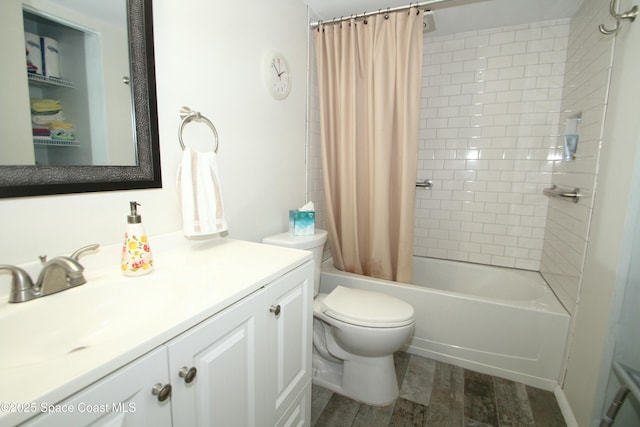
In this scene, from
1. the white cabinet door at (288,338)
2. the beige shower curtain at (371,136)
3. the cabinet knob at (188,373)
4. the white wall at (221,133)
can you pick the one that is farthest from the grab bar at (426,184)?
the cabinet knob at (188,373)

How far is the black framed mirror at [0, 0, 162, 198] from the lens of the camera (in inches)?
34.0

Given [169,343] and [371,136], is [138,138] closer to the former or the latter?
[169,343]

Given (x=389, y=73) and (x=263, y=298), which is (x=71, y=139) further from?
(x=389, y=73)

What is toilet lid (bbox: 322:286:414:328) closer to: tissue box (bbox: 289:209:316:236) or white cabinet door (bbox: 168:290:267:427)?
tissue box (bbox: 289:209:316:236)

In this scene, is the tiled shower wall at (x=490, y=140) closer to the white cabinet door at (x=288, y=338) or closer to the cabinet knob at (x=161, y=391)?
the white cabinet door at (x=288, y=338)

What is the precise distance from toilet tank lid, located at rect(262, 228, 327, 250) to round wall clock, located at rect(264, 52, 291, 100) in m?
0.82

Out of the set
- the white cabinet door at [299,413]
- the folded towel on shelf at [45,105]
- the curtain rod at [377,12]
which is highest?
the curtain rod at [377,12]

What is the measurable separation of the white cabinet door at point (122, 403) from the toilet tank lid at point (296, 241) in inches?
39.1

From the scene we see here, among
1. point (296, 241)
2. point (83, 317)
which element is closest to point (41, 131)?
point (83, 317)

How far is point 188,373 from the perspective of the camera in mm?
661

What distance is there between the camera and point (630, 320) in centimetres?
117

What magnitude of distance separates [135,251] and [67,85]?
51cm

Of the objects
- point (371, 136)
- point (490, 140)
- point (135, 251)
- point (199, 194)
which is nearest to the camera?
point (135, 251)

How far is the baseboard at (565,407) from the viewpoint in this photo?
55.7 inches
